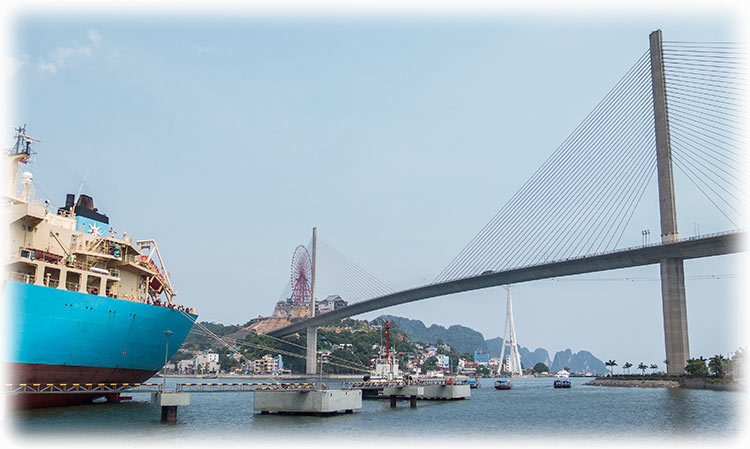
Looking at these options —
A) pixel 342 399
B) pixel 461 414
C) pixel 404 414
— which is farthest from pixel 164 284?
pixel 461 414

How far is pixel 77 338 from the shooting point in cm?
3262

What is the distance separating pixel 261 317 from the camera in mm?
194125

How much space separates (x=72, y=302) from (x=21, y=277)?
277 centimetres

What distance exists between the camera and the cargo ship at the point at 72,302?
3039 cm

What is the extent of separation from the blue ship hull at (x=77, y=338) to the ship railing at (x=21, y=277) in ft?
4.20

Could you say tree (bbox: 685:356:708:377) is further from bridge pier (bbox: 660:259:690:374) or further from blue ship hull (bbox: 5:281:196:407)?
blue ship hull (bbox: 5:281:196:407)

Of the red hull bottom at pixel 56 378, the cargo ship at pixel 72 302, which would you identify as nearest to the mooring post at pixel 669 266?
the cargo ship at pixel 72 302

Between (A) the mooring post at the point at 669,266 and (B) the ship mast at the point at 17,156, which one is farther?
(A) the mooring post at the point at 669,266

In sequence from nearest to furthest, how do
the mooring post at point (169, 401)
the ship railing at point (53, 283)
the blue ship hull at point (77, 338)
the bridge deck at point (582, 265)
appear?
the blue ship hull at point (77, 338)
the mooring post at point (169, 401)
the ship railing at point (53, 283)
the bridge deck at point (582, 265)

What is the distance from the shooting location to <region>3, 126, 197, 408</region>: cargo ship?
99.7 ft

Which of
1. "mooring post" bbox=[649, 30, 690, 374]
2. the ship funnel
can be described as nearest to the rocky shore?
"mooring post" bbox=[649, 30, 690, 374]

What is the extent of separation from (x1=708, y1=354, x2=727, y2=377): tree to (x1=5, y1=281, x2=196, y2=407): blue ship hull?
6140 centimetres

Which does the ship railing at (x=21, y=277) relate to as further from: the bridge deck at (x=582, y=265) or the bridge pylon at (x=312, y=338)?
the bridge pylon at (x=312, y=338)

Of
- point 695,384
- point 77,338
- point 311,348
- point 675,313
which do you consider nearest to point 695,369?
point 695,384
